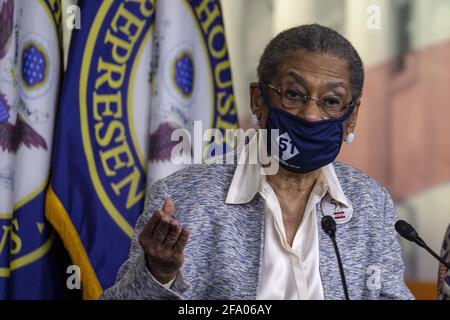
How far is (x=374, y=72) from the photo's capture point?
11.8ft

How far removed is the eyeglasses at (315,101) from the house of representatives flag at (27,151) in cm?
130

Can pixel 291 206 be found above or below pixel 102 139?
below

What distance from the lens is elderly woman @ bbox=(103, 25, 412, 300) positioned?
2010 mm

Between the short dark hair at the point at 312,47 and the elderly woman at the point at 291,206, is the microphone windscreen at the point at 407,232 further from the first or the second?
Answer: the short dark hair at the point at 312,47

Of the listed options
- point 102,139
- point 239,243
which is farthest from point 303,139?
point 102,139

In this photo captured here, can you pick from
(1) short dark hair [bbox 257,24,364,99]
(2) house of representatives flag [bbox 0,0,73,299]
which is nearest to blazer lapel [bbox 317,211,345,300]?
(1) short dark hair [bbox 257,24,364,99]

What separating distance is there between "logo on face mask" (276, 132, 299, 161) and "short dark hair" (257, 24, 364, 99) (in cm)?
19

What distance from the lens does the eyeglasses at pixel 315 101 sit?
2.06 metres

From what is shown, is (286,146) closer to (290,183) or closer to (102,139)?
(290,183)

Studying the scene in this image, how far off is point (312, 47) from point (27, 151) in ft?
4.63

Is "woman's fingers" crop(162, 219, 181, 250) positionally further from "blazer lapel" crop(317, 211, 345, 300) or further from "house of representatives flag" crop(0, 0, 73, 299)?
"house of representatives flag" crop(0, 0, 73, 299)

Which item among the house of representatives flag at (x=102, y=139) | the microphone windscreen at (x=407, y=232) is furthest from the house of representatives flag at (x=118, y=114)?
the microphone windscreen at (x=407, y=232)

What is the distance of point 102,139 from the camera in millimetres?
3084

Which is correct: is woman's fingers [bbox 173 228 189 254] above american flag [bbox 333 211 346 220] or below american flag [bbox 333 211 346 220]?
above
